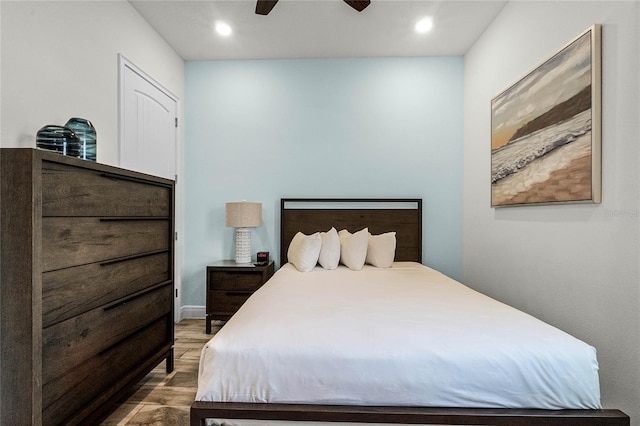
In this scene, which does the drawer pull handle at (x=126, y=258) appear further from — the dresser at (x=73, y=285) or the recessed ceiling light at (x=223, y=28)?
the recessed ceiling light at (x=223, y=28)

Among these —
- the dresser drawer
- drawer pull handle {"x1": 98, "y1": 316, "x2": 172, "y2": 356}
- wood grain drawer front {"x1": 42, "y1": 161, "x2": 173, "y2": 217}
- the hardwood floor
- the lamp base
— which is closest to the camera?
wood grain drawer front {"x1": 42, "y1": 161, "x2": 173, "y2": 217}

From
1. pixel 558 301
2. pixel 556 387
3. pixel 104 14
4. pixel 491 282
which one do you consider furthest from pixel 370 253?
pixel 104 14

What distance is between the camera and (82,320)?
1.57m

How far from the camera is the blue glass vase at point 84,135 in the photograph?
1.80 metres

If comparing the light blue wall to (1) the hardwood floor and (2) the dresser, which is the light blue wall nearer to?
(1) the hardwood floor

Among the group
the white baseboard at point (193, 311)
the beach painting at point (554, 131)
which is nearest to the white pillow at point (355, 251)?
the beach painting at point (554, 131)

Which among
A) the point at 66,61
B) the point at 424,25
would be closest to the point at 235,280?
the point at 66,61

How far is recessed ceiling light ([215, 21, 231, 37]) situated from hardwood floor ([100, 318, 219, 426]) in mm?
2824

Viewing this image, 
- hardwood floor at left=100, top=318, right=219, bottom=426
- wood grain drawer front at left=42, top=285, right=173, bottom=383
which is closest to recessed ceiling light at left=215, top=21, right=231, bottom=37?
wood grain drawer front at left=42, top=285, right=173, bottom=383

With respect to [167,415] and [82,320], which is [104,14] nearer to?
[82,320]

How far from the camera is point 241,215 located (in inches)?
134

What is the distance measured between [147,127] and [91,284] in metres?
1.87

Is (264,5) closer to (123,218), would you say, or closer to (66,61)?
(66,61)

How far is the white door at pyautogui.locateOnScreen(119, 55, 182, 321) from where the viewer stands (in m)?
2.76
